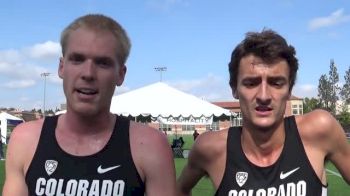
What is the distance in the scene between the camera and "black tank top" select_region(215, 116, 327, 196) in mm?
2629

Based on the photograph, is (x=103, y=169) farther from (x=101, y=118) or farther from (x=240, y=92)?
(x=240, y=92)

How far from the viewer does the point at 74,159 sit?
2277 mm

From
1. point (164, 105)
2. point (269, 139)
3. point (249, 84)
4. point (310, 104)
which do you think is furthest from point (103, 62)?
point (310, 104)

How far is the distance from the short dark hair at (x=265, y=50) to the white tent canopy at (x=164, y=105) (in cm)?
1668

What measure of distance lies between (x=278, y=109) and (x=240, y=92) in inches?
8.7

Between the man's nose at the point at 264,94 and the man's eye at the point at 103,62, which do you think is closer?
the man's eye at the point at 103,62

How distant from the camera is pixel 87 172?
223cm

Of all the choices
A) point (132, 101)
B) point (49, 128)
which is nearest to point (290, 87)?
point (49, 128)

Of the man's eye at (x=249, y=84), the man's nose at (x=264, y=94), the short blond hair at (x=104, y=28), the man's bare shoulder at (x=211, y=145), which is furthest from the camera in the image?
the man's bare shoulder at (x=211, y=145)

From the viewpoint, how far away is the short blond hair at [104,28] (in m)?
2.26

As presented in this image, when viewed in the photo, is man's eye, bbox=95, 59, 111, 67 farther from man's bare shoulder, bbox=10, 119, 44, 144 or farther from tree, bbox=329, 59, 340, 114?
tree, bbox=329, 59, 340, 114

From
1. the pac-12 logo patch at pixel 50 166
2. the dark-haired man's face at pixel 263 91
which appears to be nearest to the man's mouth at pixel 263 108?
the dark-haired man's face at pixel 263 91

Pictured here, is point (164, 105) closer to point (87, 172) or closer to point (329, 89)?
point (87, 172)

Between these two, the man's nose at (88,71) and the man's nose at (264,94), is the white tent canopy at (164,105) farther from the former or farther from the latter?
the man's nose at (88,71)
